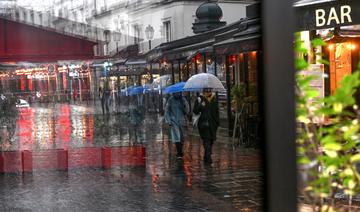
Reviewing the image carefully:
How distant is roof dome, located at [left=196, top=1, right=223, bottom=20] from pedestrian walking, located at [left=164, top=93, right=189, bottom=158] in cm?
259

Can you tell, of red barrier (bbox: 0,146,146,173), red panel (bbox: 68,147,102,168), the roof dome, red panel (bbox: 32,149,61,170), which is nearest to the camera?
red barrier (bbox: 0,146,146,173)

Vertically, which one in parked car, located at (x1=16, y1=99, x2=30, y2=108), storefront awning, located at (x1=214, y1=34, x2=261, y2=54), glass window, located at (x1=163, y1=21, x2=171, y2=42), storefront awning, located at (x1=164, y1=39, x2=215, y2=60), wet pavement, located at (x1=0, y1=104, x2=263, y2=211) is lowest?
wet pavement, located at (x1=0, y1=104, x2=263, y2=211)

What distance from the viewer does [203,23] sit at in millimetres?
14109

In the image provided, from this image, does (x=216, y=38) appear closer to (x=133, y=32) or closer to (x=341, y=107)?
(x=133, y=32)

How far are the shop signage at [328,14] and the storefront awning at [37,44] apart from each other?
5302mm

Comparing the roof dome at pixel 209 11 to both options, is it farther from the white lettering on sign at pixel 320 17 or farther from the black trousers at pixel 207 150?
the white lettering on sign at pixel 320 17

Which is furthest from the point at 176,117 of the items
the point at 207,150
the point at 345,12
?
the point at 345,12

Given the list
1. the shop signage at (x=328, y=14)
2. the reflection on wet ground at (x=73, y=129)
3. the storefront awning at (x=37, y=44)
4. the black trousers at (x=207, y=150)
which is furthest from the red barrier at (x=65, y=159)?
the shop signage at (x=328, y=14)

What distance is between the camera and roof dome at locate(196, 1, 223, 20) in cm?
1386

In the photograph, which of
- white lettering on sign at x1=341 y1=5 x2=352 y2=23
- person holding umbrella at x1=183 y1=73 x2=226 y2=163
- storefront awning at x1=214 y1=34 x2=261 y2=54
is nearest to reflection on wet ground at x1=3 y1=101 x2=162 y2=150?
person holding umbrella at x1=183 y1=73 x2=226 y2=163

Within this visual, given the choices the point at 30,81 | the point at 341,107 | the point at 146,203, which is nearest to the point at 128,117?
the point at 30,81

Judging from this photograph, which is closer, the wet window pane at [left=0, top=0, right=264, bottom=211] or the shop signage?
the shop signage

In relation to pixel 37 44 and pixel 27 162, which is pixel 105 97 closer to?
pixel 37 44

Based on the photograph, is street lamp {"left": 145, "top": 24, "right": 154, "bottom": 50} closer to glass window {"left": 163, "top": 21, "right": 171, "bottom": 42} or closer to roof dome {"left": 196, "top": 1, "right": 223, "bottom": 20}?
glass window {"left": 163, "top": 21, "right": 171, "bottom": 42}
